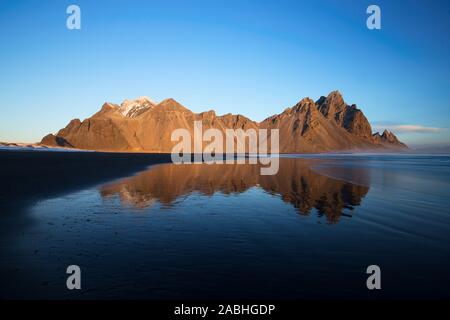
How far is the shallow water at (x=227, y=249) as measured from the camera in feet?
28.0

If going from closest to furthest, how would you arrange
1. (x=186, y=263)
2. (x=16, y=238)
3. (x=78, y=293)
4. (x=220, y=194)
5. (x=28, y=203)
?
(x=78, y=293)
(x=186, y=263)
(x=16, y=238)
(x=28, y=203)
(x=220, y=194)

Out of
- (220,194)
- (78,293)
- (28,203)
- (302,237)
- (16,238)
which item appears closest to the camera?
(78,293)

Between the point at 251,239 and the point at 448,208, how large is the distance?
1489 centimetres

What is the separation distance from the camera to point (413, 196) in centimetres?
2527

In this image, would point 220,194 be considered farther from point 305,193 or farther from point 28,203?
point 28,203

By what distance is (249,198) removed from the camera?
2477 cm

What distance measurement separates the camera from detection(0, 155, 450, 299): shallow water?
853 centimetres

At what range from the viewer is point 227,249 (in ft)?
39.2

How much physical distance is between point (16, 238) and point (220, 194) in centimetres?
1646
